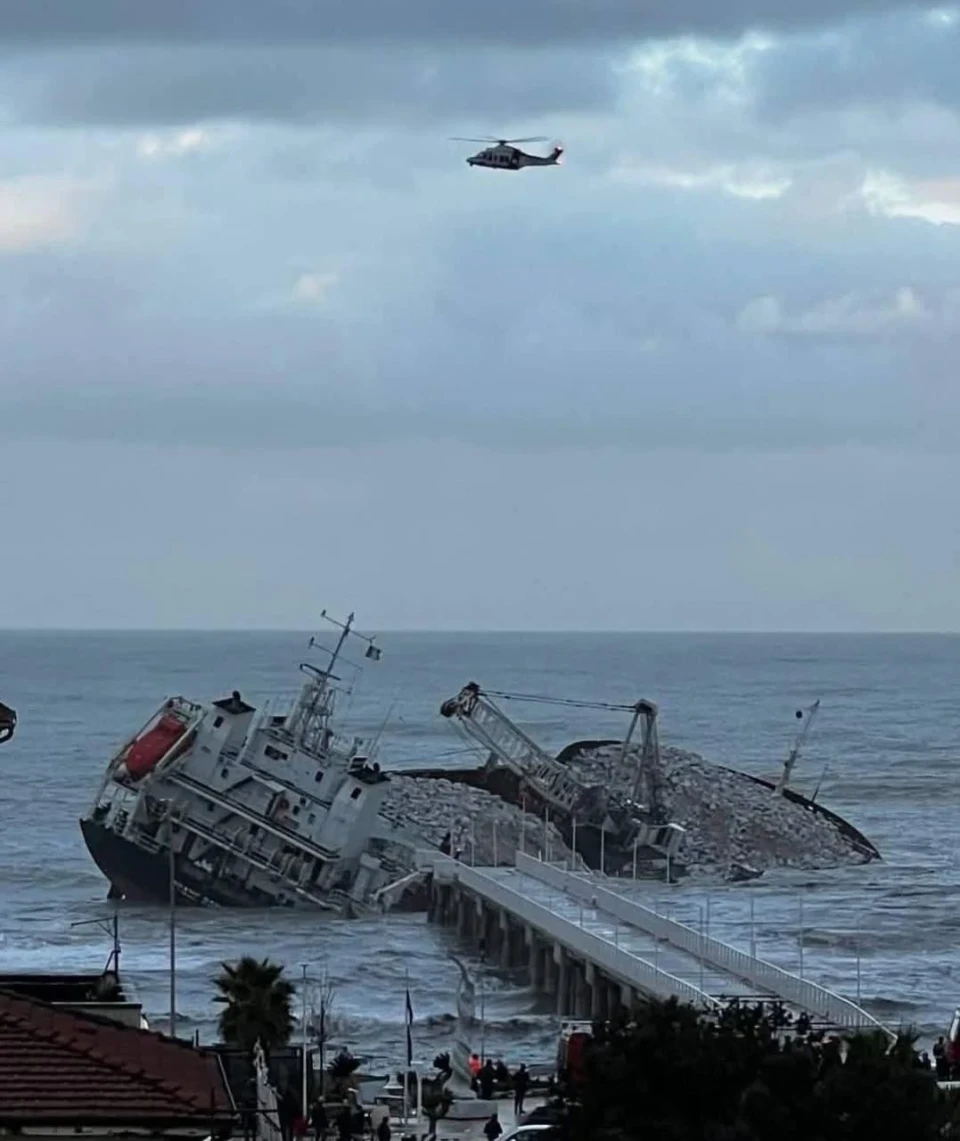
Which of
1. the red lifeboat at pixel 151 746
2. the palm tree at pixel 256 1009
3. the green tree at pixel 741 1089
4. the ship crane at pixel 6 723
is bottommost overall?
the palm tree at pixel 256 1009

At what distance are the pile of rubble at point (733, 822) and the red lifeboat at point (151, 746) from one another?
1881 cm

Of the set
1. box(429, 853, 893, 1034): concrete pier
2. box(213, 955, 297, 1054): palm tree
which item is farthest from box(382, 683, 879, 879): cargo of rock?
box(213, 955, 297, 1054): palm tree

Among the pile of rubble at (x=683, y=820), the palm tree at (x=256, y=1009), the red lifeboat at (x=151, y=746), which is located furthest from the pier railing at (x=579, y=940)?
the pile of rubble at (x=683, y=820)

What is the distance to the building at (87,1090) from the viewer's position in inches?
541

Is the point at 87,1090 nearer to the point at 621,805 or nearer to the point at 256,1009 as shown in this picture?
the point at 256,1009

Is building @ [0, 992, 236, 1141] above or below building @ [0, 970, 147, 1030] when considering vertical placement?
above

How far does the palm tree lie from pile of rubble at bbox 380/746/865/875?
40222 millimetres

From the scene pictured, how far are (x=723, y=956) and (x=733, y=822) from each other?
4462 cm

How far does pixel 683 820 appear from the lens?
94.1m

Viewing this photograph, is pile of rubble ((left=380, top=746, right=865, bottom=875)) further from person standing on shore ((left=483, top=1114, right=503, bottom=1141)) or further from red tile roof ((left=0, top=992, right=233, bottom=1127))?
red tile roof ((left=0, top=992, right=233, bottom=1127))

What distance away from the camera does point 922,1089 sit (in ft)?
75.7

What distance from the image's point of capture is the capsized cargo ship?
249 ft

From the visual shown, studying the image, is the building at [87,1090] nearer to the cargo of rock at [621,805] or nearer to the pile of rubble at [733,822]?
the cargo of rock at [621,805]

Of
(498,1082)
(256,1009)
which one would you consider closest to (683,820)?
(498,1082)
